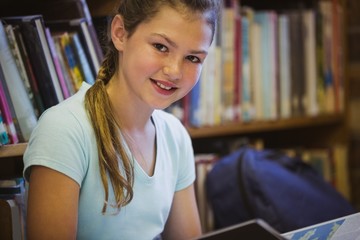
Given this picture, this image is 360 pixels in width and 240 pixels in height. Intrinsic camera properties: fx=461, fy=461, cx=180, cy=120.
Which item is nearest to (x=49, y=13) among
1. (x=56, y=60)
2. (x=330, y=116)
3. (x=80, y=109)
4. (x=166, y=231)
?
(x=56, y=60)

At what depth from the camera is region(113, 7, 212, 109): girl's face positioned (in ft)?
2.63

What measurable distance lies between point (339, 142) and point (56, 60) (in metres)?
1.29

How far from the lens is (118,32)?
87 centimetres

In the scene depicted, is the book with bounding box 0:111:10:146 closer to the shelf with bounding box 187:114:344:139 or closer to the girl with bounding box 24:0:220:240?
the girl with bounding box 24:0:220:240

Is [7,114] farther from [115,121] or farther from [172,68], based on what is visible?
[172,68]

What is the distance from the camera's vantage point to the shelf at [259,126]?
1.40 metres

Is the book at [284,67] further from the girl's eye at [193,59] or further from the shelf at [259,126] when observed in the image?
the girl's eye at [193,59]

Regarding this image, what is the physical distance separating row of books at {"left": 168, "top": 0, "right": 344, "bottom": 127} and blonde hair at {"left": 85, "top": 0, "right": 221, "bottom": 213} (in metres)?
0.48

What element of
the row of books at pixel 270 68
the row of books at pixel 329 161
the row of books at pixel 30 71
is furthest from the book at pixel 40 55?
the row of books at pixel 329 161

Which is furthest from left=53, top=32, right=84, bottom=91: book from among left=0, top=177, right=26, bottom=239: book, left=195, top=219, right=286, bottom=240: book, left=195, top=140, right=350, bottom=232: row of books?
left=195, top=140, right=350, bottom=232: row of books

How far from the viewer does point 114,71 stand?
36.1 inches

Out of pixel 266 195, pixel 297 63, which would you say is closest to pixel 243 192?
pixel 266 195

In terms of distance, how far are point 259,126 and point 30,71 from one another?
867 millimetres

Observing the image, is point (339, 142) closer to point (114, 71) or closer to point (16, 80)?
point (114, 71)
